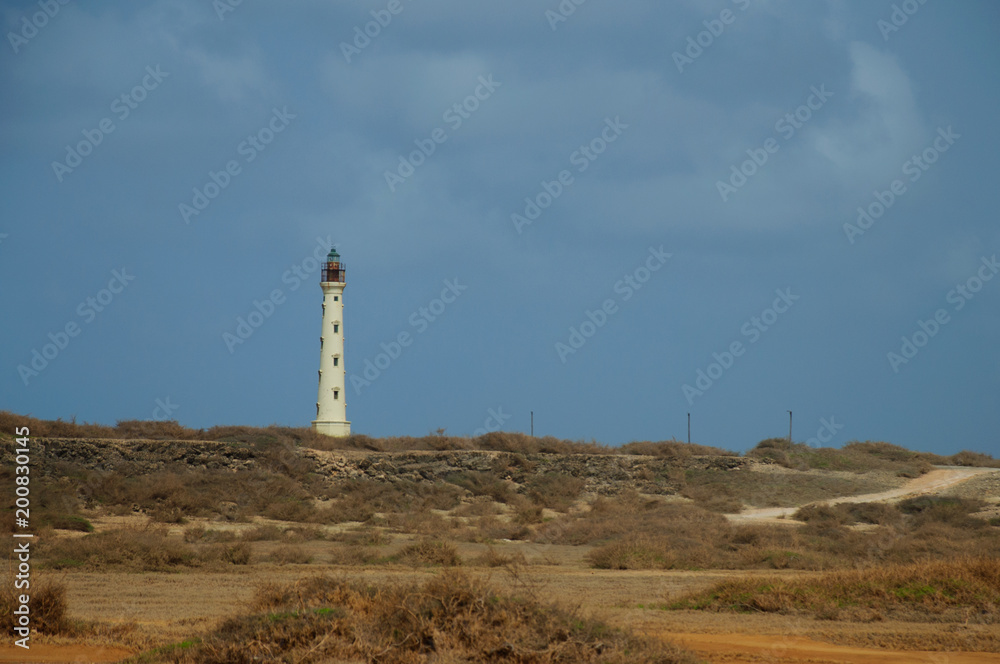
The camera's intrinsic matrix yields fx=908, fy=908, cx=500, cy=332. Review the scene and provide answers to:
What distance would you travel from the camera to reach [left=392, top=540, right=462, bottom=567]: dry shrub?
1830 centimetres

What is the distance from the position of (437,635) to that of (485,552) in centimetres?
1178

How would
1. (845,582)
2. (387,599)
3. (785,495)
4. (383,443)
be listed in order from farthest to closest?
(383,443)
(785,495)
(845,582)
(387,599)

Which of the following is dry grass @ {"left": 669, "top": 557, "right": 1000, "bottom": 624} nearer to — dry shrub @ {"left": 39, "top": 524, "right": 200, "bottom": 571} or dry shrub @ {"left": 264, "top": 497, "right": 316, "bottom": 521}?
dry shrub @ {"left": 39, "top": 524, "right": 200, "bottom": 571}

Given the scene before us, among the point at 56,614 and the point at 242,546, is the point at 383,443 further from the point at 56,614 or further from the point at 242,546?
the point at 56,614

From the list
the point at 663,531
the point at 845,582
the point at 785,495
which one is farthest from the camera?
the point at 785,495

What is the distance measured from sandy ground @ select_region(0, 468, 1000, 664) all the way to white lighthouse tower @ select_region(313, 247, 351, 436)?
25.2 m

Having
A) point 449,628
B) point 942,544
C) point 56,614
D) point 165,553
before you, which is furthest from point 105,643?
point 942,544

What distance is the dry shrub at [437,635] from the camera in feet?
27.4

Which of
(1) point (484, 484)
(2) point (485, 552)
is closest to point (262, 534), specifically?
(2) point (485, 552)

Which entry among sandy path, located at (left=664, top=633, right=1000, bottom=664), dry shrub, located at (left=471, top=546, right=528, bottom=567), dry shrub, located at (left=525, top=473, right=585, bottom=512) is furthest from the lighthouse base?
sandy path, located at (left=664, top=633, right=1000, bottom=664)

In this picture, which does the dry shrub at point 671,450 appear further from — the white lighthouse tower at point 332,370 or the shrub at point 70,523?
the shrub at point 70,523

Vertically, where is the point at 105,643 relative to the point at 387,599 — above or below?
below

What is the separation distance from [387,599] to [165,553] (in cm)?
1018

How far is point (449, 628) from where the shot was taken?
28.4 ft
